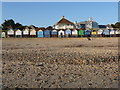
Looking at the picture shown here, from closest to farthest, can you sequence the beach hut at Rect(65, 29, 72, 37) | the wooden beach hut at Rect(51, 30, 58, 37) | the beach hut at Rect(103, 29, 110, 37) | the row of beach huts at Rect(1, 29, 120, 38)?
the beach hut at Rect(65, 29, 72, 37)
the row of beach huts at Rect(1, 29, 120, 38)
the wooden beach hut at Rect(51, 30, 58, 37)
the beach hut at Rect(103, 29, 110, 37)

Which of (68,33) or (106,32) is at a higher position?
(106,32)

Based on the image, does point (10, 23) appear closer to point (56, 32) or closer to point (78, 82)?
point (56, 32)

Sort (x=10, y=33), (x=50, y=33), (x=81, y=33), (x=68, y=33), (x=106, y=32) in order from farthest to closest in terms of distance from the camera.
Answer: (x=106, y=32) < (x=10, y=33) < (x=50, y=33) < (x=81, y=33) < (x=68, y=33)

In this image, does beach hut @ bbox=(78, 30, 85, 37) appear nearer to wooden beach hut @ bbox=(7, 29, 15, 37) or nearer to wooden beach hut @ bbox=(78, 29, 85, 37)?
wooden beach hut @ bbox=(78, 29, 85, 37)

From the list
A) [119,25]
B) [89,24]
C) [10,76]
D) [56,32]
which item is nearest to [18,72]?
[10,76]

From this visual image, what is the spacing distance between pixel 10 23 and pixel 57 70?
240ft

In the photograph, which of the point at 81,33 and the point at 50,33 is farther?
the point at 50,33

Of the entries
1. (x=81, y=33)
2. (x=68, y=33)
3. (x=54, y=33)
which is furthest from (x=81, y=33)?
(x=54, y=33)

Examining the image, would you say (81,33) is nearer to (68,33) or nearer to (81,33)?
(81,33)

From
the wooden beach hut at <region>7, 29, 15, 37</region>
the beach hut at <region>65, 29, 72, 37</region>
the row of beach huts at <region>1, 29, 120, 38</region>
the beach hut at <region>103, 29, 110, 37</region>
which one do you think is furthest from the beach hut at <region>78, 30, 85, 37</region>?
the wooden beach hut at <region>7, 29, 15, 37</region>

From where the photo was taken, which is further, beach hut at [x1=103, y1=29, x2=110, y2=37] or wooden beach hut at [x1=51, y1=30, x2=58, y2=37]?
beach hut at [x1=103, y1=29, x2=110, y2=37]

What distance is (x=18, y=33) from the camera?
45.6 m

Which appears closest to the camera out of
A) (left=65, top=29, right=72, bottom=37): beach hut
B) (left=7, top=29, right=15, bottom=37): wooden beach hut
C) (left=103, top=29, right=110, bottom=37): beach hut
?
(left=65, top=29, right=72, bottom=37): beach hut

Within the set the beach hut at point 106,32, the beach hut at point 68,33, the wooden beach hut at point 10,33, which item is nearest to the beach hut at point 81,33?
the beach hut at point 68,33
